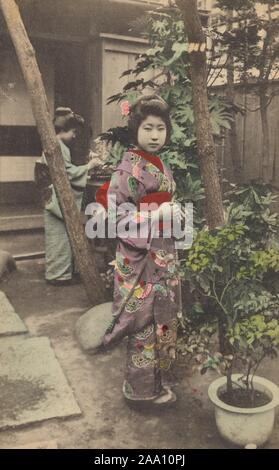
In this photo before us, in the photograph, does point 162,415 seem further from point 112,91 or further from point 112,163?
point 112,91

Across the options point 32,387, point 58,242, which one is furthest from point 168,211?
point 58,242

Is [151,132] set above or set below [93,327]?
above

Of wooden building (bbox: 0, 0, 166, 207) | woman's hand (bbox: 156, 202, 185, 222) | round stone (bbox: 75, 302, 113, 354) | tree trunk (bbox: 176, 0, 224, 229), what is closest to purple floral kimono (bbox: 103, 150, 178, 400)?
woman's hand (bbox: 156, 202, 185, 222)

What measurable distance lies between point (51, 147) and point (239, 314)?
284 cm

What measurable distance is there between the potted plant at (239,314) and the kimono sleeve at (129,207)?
373 mm

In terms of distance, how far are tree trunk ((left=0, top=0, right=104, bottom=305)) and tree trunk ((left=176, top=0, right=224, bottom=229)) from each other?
1.93 meters

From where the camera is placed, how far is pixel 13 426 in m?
3.40

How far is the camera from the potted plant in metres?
3.01

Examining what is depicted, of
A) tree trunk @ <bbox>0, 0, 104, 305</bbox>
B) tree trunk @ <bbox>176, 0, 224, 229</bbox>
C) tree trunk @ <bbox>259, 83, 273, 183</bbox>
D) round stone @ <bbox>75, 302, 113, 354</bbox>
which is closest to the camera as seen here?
tree trunk @ <bbox>176, 0, 224, 229</bbox>

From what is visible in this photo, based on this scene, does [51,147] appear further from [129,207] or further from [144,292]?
[144,292]

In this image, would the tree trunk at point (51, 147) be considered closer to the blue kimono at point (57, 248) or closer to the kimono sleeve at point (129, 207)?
the blue kimono at point (57, 248)

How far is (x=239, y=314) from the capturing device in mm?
3262

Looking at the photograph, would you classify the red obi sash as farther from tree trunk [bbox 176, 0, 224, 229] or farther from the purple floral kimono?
tree trunk [bbox 176, 0, 224, 229]

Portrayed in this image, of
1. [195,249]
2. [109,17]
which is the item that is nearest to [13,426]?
[195,249]
